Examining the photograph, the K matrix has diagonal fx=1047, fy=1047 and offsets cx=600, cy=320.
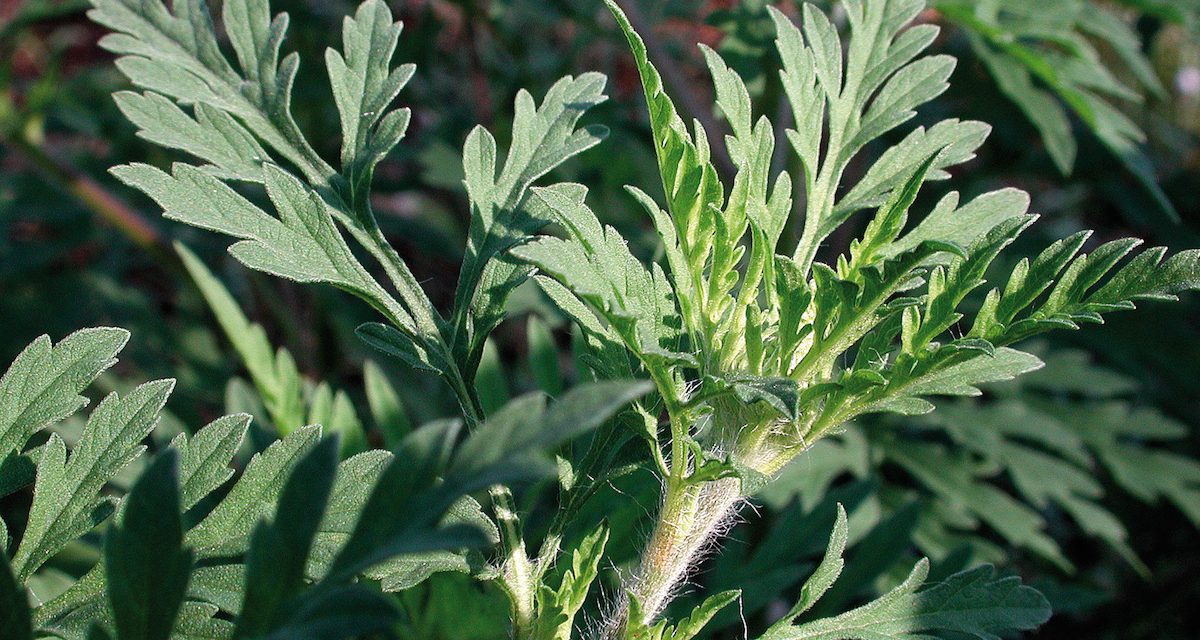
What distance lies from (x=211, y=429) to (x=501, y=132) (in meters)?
1.52

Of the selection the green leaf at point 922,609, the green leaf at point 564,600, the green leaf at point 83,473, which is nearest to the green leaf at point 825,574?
the green leaf at point 922,609

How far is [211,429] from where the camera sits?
0.83m

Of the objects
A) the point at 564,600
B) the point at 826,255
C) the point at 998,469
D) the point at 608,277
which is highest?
the point at 608,277

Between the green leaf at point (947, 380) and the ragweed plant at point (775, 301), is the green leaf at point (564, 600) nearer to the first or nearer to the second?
the ragweed plant at point (775, 301)

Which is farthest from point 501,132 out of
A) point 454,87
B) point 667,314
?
point 667,314

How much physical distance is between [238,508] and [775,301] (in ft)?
1.50

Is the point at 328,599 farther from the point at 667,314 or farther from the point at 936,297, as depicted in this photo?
the point at 936,297

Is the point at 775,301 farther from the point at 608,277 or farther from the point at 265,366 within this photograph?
the point at 265,366

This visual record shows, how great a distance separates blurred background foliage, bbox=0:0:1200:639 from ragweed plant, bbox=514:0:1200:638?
394 mm

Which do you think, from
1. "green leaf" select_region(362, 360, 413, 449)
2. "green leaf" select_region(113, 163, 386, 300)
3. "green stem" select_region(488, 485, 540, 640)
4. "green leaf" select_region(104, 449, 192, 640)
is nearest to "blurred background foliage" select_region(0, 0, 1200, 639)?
"green leaf" select_region(362, 360, 413, 449)

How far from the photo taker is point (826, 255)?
85.2 inches

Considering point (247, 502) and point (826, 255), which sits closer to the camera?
point (247, 502)

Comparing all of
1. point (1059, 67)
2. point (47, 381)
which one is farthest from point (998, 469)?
point (47, 381)

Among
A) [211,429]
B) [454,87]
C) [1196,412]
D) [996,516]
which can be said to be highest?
[211,429]
